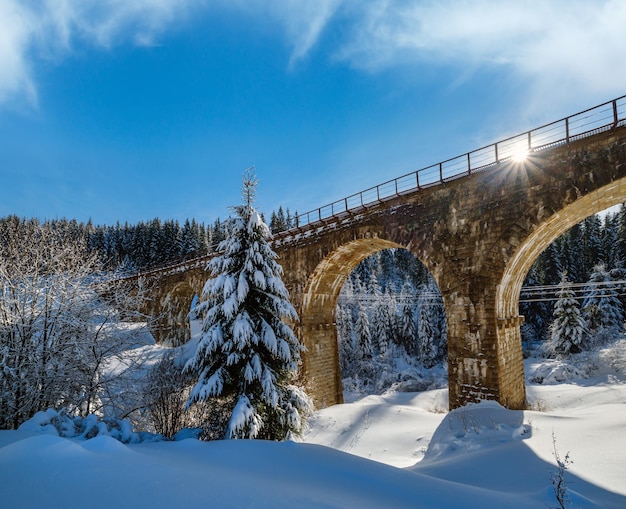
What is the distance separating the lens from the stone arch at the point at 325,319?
55.7ft

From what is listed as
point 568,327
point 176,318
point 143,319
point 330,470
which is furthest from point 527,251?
point 176,318

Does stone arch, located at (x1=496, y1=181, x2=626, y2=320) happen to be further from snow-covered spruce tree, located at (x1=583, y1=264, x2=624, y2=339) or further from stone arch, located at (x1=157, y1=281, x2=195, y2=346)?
snow-covered spruce tree, located at (x1=583, y1=264, x2=624, y2=339)

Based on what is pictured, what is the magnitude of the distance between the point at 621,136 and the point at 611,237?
1782 inches

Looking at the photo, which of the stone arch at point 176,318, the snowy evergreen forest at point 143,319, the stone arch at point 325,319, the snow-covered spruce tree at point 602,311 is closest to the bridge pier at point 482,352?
the stone arch at point 325,319

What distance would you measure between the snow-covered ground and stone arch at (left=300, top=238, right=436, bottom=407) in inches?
290

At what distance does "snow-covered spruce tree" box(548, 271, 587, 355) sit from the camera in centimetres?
2886

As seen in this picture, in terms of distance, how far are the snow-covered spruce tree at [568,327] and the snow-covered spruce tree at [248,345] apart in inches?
1173

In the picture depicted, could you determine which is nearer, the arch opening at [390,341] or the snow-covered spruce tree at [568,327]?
the snow-covered spruce tree at [568,327]

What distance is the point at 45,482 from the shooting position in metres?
2.64

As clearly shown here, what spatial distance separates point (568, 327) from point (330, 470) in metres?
33.5

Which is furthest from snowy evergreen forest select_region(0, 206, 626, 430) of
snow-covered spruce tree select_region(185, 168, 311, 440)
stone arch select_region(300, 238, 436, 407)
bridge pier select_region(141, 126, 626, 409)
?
bridge pier select_region(141, 126, 626, 409)

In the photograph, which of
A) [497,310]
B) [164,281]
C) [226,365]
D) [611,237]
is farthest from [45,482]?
[611,237]

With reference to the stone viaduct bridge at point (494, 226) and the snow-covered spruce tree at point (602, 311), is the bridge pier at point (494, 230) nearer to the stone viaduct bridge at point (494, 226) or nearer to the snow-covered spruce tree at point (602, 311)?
the stone viaduct bridge at point (494, 226)

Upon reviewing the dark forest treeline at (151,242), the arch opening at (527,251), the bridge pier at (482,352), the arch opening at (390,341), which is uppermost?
the dark forest treeline at (151,242)
